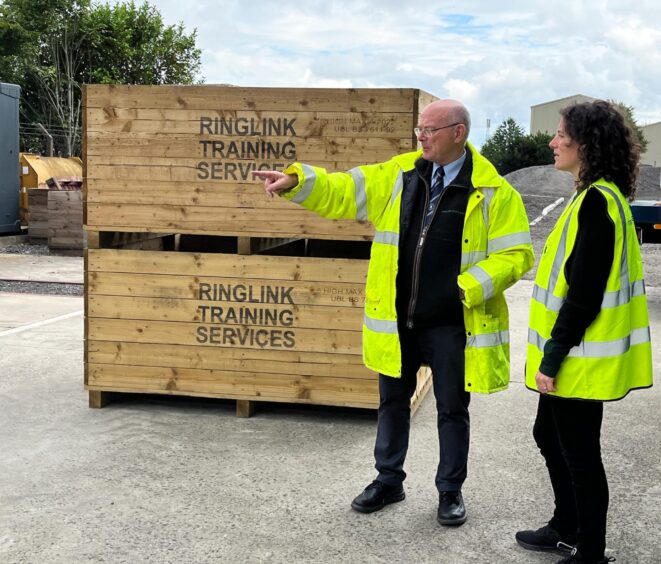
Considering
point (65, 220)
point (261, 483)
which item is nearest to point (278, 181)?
point (261, 483)

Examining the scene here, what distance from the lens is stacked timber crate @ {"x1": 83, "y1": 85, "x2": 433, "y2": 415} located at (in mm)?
5449

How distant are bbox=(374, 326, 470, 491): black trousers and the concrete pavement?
0.76 feet

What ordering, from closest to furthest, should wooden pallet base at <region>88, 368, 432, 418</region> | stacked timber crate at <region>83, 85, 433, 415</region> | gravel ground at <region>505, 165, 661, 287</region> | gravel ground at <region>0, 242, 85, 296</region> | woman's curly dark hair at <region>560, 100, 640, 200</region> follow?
woman's curly dark hair at <region>560, 100, 640, 200</region> → stacked timber crate at <region>83, 85, 433, 415</region> → wooden pallet base at <region>88, 368, 432, 418</region> → gravel ground at <region>0, 242, 85, 296</region> → gravel ground at <region>505, 165, 661, 287</region>

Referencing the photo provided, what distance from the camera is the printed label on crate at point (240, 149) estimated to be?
551cm

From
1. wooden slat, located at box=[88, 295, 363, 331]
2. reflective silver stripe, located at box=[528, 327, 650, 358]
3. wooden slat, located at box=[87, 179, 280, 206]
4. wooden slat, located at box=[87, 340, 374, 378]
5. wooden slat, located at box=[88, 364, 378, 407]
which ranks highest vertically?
wooden slat, located at box=[87, 179, 280, 206]

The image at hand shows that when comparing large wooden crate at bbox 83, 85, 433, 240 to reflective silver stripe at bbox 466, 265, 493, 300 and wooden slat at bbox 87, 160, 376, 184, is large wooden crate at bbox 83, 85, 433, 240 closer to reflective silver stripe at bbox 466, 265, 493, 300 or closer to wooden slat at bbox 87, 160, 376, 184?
wooden slat at bbox 87, 160, 376, 184

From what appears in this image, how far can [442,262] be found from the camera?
4.05 m

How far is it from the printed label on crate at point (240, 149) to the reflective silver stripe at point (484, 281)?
6.35 feet

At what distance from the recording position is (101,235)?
581 cm

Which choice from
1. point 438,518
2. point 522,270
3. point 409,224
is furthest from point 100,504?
point 522,270

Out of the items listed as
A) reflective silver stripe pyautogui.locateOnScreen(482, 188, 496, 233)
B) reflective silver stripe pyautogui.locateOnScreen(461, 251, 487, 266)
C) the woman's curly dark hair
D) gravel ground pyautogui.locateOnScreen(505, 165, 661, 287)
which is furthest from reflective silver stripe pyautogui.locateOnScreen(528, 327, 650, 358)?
gravel ground pyautogui.locateOnScreen(505, 165, 661, 287)

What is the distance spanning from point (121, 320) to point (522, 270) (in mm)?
2926

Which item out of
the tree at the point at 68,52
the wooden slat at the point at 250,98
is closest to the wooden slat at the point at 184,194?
the wooden slat at the point at 250,98

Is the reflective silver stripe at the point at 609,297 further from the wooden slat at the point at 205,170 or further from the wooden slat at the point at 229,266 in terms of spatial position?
the wooden slat at the point at 205,170
